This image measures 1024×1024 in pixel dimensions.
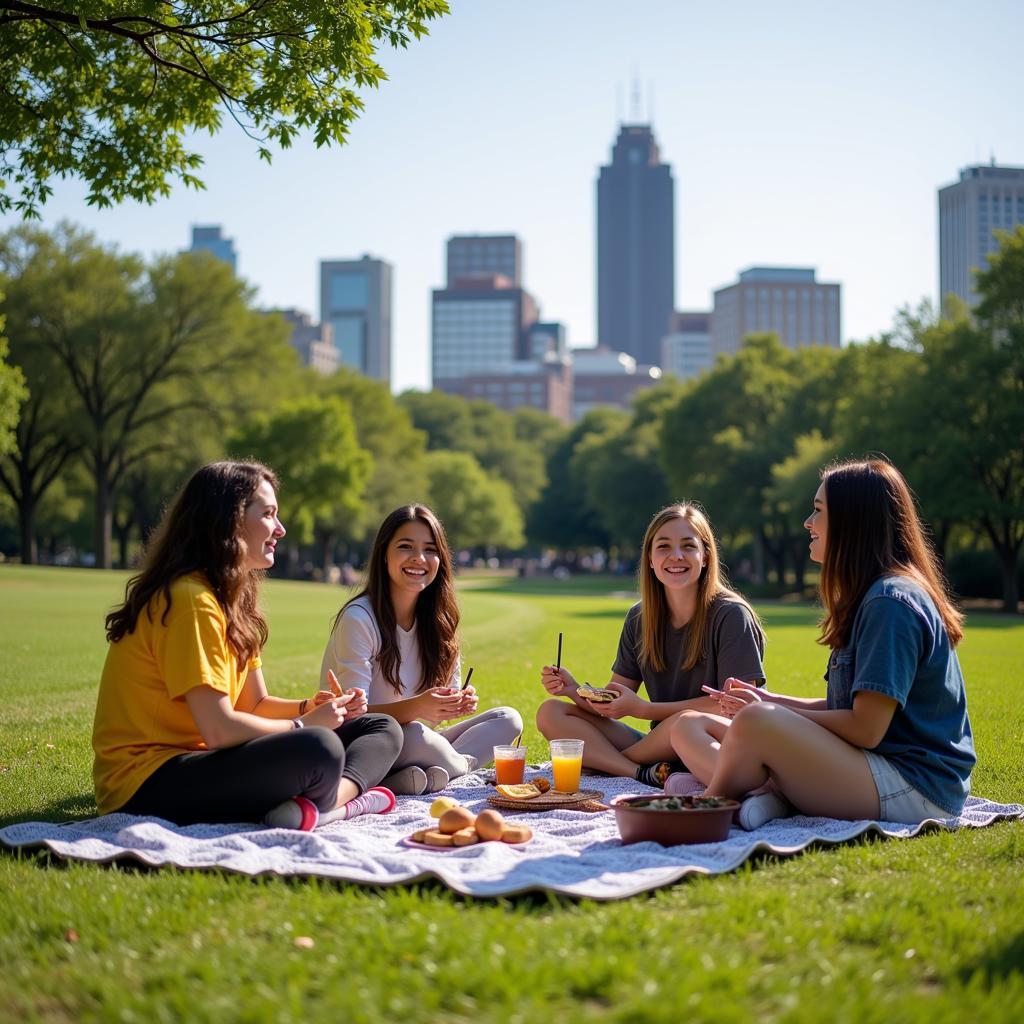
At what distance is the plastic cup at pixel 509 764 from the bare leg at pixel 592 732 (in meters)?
0.70

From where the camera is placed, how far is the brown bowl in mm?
4836

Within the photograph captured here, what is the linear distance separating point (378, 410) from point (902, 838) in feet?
219

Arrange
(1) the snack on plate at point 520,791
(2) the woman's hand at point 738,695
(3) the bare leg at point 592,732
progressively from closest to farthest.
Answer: (2) the woman's hand at point 738,695, (1) the snack on plate at point 520,791, (3) the bare leg at point 592,732

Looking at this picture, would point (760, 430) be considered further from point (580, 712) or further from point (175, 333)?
point (580, 712)

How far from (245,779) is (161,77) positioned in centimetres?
733

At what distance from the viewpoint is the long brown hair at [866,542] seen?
5.28 m

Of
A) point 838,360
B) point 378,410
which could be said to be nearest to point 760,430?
point 838,360

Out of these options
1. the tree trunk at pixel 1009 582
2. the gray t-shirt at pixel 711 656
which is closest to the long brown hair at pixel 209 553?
the gray t-shirt at pixel 711 656

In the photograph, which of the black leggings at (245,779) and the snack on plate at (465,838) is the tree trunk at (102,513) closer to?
the black leggings at (245,779)

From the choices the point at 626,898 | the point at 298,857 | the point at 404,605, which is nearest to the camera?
the point at 626,898

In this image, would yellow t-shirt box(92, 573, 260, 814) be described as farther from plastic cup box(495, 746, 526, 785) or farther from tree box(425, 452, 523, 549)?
tree box(425, 452, 523, 549)

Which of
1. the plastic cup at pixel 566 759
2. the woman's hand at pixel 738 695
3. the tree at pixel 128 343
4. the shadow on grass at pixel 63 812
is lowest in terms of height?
the shadow on grass at pixel 63 812

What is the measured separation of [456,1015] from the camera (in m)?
2.97

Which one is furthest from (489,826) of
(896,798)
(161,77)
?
(161,77)
